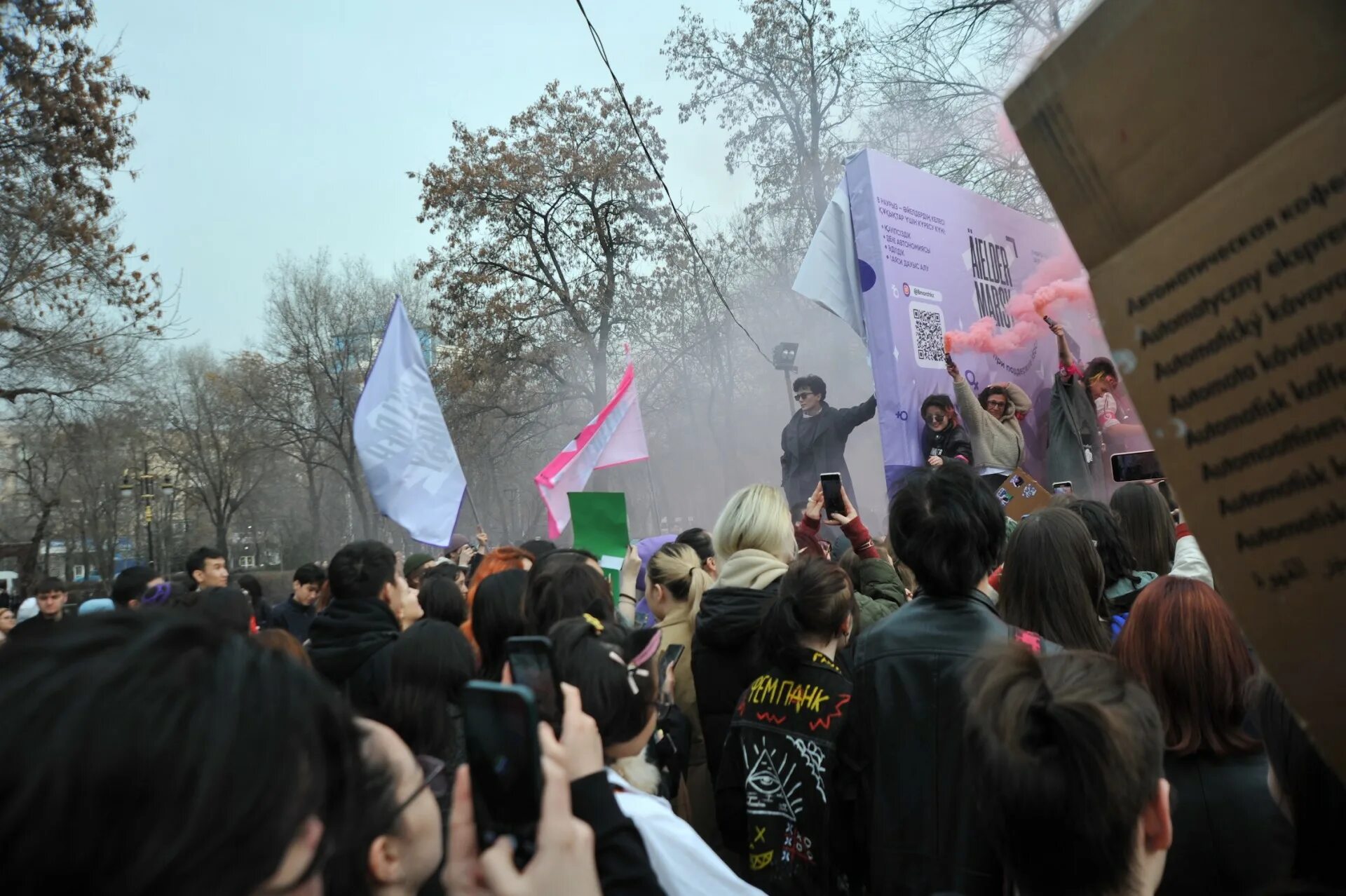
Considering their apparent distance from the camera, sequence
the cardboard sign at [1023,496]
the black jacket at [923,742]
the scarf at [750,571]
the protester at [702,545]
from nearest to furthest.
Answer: the black jacket at [923,742], the scarf at [750,571], the protester at [702,545], the cardboard sign at [1023,496]

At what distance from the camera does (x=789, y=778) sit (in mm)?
2914

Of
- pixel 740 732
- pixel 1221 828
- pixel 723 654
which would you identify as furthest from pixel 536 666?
pixel 723 654

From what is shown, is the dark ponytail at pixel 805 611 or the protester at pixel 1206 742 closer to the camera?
the protester at pixel 1206 742

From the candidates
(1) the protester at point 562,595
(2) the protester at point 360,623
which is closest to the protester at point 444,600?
(2) the protester at point 360,623

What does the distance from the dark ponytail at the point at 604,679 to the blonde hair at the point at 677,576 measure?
1.87 meters

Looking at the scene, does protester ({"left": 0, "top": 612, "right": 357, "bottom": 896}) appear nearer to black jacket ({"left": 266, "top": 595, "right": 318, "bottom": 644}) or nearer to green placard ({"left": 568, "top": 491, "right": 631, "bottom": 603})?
green placard ({"left": 568, "top": 491, "right": 631, "bottom": 603})

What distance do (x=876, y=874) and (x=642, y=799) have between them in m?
0.96

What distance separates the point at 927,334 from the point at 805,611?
4357 mm

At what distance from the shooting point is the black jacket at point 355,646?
3.56 meters

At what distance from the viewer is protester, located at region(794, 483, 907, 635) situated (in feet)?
13.2

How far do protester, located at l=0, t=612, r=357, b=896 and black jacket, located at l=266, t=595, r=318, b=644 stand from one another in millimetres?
6463

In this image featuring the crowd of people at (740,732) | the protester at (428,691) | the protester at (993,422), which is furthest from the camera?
the protester at (993,422)

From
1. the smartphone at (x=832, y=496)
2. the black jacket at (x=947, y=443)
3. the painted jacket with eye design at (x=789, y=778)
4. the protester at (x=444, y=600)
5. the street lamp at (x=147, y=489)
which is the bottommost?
the painted jacket with eye design at (x=789, y=778)

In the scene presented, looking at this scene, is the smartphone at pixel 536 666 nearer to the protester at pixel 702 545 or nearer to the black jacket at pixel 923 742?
the black jacket at pixel 923 742
